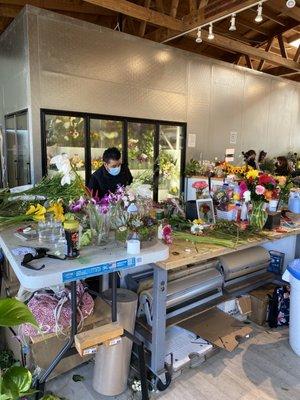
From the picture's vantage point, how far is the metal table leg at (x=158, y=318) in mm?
1866

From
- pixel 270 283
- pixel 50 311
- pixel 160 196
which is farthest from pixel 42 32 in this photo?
pixel 270 283

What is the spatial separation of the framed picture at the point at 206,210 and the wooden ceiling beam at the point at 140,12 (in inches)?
122

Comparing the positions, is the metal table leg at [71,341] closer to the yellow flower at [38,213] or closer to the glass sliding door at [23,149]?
the yellow flower at [38,213]

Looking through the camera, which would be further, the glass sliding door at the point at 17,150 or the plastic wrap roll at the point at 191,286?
the glass sliding door at the point at 17,150

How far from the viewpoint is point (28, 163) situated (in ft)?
14.7

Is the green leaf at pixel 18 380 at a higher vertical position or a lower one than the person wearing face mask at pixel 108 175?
→ lower

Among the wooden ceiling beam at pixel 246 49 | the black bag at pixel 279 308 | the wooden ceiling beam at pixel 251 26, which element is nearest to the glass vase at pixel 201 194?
the black bag at pixel 279 308

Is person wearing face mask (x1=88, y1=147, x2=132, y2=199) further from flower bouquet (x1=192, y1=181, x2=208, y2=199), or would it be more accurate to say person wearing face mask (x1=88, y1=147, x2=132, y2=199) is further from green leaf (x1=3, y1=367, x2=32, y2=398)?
green leaf (x1=3, y1=367, x2=32, y2=398)

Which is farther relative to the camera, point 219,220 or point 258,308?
point 258,308

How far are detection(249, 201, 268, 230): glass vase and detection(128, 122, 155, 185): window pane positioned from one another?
2901 mm

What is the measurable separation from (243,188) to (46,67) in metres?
3.20

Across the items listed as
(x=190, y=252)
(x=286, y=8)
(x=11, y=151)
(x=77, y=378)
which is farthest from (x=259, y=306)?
(x=286, y=8)

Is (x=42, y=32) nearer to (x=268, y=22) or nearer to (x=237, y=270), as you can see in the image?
(x=237, y=270)

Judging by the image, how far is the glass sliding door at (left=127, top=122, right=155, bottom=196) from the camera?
5270 mm
